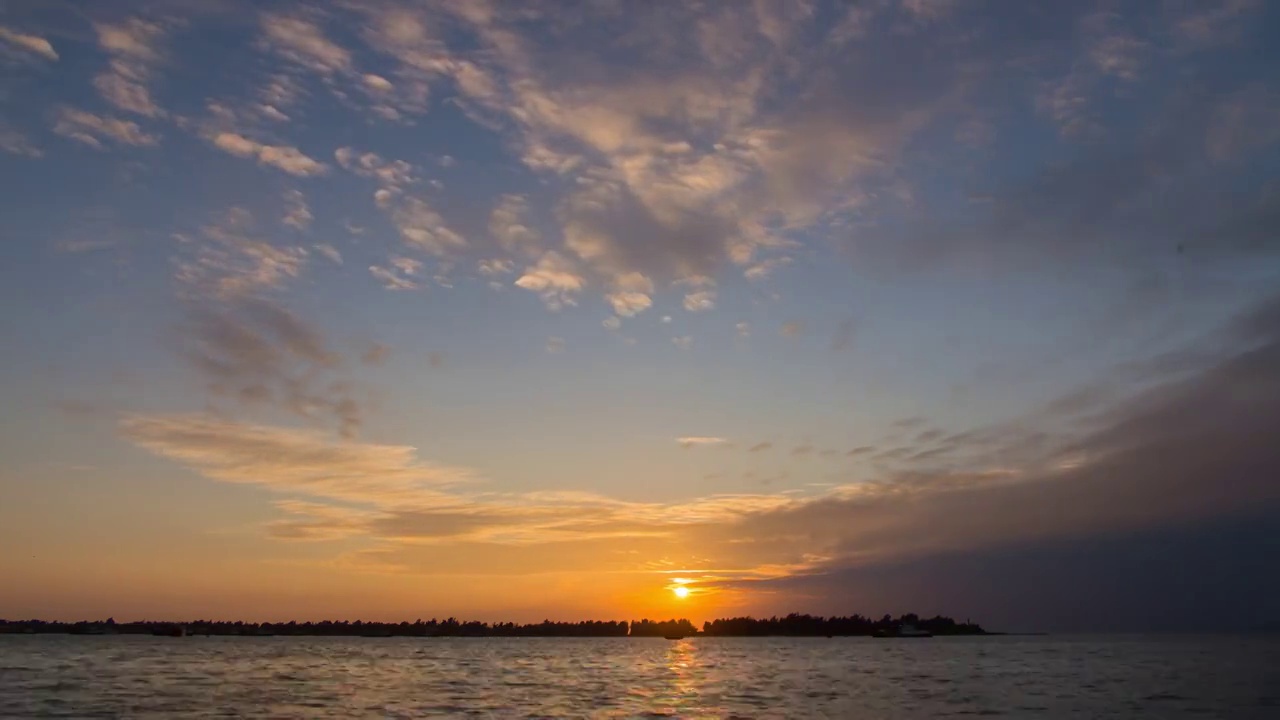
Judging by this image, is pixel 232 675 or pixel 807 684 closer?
pixel 807 684

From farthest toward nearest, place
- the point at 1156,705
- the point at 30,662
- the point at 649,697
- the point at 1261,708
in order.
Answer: the point at 30,662, the point at 649,697, the point at 1156,705, the point at 1261,708

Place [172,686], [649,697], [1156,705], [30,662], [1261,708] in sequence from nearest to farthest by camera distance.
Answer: [1261,708] → [1156,705] → [649,697] → [172,686] → [30,662]

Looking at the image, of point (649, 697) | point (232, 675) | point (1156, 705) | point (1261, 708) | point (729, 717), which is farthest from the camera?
point (232, 675)

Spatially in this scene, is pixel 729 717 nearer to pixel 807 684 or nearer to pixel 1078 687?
pixel 807 684

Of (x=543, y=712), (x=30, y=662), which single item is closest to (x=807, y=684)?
(x=543, y=712)

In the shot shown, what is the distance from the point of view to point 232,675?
9856cm

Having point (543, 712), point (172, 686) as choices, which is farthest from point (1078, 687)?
point (172, 686)

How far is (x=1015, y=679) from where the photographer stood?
325ft

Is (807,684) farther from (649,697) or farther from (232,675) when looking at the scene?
(232,675)

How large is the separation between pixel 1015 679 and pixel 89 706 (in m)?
83.4

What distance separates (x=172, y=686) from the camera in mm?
79750

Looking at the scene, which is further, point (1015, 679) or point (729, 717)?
point (1015, 679)

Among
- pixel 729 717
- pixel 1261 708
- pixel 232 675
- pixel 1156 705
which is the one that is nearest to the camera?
pixel 729 717

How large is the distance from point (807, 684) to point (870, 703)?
74.7ft
